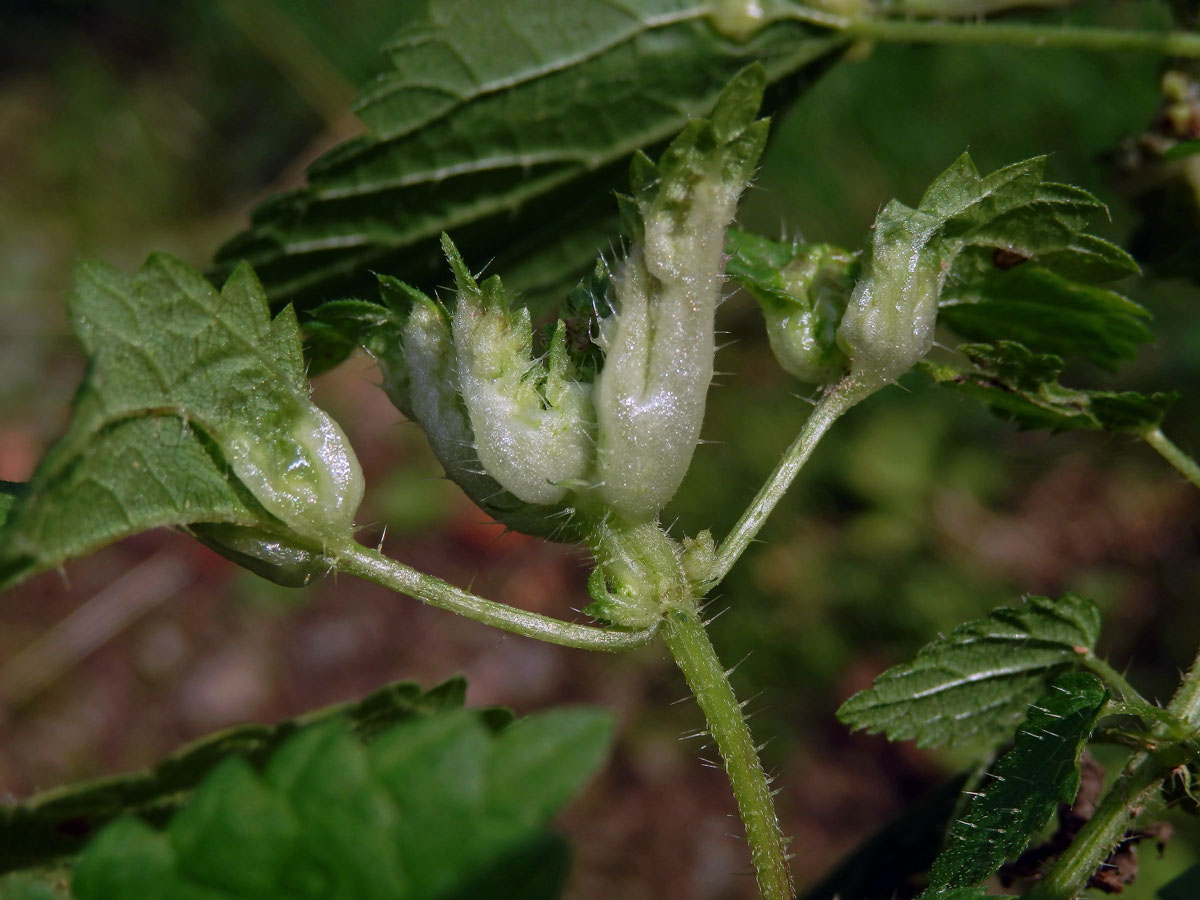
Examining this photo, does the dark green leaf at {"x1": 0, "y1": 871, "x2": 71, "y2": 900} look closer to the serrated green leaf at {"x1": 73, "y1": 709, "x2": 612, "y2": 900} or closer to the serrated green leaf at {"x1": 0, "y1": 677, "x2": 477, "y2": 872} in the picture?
the serrated green leaf at {"x1": 0, "y1": 677, "x2": 477, "y2": 872}

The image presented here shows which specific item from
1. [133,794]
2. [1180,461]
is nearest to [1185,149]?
[1180,461]

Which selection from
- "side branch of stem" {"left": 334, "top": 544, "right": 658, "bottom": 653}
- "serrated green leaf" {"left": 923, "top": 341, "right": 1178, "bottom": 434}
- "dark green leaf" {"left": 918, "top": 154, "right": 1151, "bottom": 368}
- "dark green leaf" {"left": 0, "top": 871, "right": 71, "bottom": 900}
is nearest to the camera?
"dark green leaf" {"left": 0, "top": 871, "right": 71, "bottom": 900}

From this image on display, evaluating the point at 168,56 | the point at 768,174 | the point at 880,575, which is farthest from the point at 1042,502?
the point at 168,56

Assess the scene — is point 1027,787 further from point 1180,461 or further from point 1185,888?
point 1180,461

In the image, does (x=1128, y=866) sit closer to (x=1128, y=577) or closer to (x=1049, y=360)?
(x=1049, y=360)

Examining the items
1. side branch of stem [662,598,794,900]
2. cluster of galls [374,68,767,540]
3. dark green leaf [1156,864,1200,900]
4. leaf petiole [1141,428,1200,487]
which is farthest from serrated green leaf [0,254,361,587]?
leaf petiole [1141,428,1200,487]

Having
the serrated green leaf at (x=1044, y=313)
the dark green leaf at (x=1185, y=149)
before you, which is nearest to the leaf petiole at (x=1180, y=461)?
the serrated green leaf at (x=1044, y=313)

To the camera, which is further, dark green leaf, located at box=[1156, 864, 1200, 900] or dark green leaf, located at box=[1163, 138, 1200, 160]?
dark green leaf, located at box=[1163, 138, 1200, 160]
